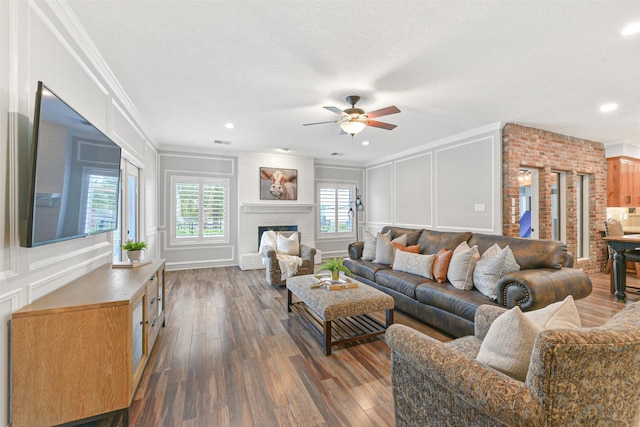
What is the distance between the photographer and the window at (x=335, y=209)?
733 cm

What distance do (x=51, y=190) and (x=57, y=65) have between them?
969 mm

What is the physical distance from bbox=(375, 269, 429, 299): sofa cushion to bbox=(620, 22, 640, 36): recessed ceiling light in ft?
8.91

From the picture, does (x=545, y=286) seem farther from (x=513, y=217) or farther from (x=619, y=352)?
(x=513, y=217)

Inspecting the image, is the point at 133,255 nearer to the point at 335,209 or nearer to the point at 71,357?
the point at 71,357

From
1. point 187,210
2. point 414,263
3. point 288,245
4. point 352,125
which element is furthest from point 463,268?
point 187,210

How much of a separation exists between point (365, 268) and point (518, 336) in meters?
3.12

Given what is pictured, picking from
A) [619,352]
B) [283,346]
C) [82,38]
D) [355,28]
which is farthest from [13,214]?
[619,352]

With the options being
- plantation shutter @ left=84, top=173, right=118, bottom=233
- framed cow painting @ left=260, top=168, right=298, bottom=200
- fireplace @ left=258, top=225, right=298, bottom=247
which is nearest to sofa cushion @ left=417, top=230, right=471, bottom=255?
fireplace @ left=258, top=225, right=298, bottom=247

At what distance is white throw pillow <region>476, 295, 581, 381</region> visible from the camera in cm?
105

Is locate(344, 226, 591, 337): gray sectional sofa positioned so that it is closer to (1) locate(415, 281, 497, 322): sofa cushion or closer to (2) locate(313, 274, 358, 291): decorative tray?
(1) locate(415, 281, 497, 322): sofa cushion

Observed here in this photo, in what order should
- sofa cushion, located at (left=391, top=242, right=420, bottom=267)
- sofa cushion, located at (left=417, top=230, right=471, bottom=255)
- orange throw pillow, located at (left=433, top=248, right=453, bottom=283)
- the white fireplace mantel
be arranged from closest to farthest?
1. orange throw pillow, located at (left=433, top=248, right=453, bottom=283)
2. sofa cushion, located at (left=417, top=230, right=471, bottom=255)
3. sofa cushion, located at (left=391, top=242, right=420, bottom=267)
4. the white fireplace mantel

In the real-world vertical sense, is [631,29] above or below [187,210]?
above

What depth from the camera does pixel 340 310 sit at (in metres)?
2.49

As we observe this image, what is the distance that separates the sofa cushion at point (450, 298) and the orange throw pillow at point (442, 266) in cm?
11
